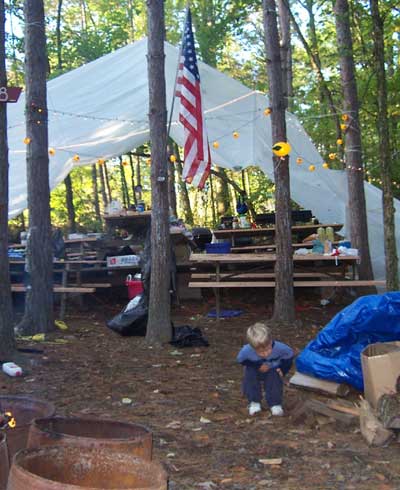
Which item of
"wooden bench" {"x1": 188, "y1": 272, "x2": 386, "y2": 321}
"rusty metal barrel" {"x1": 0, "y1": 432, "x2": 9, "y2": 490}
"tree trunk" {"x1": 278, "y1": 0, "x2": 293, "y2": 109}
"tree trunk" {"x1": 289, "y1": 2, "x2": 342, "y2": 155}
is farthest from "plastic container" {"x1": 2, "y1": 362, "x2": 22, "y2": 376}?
"tree trunk" {"x1": 278, "y1": 0, "x2": 293, "y2": 109}

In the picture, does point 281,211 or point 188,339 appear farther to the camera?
point 281,211

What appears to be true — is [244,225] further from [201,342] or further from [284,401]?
[284,401]

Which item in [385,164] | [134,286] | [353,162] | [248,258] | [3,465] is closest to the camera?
[3,465]

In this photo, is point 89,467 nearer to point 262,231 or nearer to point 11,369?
point 11,369

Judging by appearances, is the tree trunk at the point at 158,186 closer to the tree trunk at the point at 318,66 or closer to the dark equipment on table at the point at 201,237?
the dark equipment on table at the point at 201,237

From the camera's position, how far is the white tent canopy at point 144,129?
38.7 feet

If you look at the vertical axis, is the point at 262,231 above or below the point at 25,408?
above

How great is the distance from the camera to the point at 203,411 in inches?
195

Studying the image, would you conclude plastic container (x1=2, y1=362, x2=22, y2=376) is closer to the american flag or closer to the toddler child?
the toddler child

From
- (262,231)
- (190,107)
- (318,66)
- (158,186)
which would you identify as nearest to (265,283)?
(158,186)

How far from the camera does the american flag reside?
8734mm

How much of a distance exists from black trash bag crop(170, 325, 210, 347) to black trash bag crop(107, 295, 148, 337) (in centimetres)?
49

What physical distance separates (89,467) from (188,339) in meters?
4.89

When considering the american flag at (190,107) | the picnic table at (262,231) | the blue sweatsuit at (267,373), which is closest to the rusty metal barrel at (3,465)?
the blue sweatsuit at (267,373)
